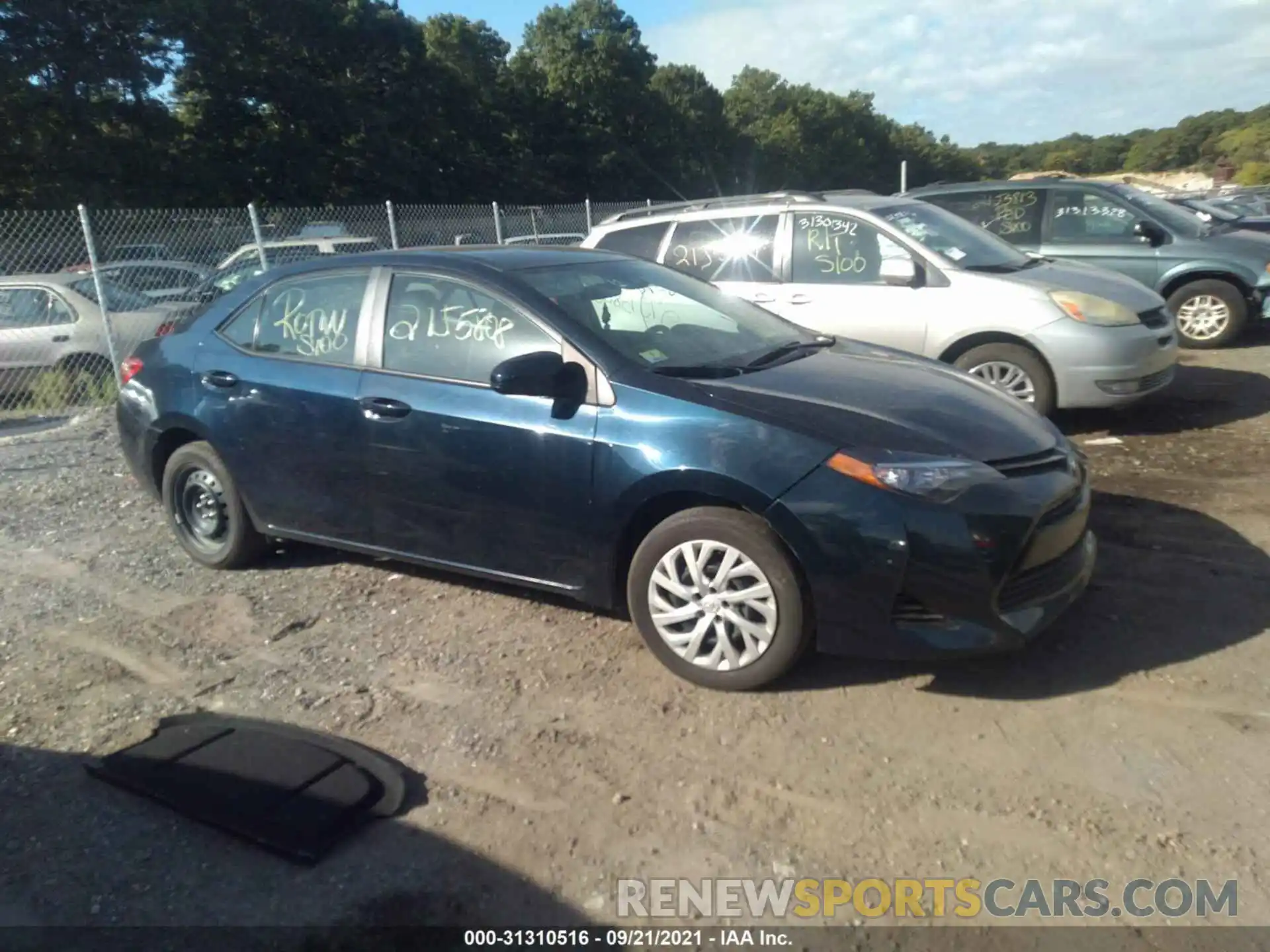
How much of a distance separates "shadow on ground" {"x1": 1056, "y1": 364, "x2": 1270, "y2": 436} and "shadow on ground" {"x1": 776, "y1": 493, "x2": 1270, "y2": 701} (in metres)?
2.39

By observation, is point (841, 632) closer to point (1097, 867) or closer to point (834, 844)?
point (834, 844)

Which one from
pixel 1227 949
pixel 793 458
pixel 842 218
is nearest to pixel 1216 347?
pixel 842 218

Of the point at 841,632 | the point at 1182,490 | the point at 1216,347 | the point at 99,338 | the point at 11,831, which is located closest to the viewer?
the point at 11,831

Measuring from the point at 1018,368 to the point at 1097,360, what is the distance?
Answer: 49 centimetres

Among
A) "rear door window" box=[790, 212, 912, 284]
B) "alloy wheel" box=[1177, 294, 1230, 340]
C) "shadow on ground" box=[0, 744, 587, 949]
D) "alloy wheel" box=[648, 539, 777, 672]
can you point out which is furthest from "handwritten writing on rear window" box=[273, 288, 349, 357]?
"alloy wheel" box=[1177, 294, 1230, 340]

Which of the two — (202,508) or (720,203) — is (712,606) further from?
(720,203)

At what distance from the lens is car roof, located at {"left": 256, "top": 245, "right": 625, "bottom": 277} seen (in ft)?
15.7

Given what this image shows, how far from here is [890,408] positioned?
13.5 ft

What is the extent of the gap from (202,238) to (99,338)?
2.44 meters

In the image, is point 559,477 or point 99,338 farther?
point 99,338

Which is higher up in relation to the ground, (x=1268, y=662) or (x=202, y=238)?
(x=202, y=238)

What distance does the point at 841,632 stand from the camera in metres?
3.76

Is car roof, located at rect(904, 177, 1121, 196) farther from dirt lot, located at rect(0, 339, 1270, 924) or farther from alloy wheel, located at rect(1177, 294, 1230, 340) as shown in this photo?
dirt lot, located at rect(0, 339, 1270, 924)

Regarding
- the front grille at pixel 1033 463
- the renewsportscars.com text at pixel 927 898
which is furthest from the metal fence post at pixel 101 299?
the renewsportscars.com text at pixel 927 898
